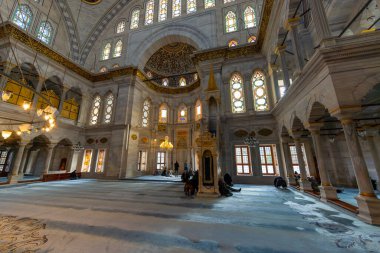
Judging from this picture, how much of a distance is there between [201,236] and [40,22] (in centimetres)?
1973

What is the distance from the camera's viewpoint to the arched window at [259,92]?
431 inches

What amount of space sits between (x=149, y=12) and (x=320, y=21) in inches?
676

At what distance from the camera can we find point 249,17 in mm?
12836

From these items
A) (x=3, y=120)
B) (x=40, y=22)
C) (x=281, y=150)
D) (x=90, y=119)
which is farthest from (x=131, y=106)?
(x=281, y=150)

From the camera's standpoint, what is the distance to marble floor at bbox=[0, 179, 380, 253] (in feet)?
8.63

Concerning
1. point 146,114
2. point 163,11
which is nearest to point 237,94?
point 146,114

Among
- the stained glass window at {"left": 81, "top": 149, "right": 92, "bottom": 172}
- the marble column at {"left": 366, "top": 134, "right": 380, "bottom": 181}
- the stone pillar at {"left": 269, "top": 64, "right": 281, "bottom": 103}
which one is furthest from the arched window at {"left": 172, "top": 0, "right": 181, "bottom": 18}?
the marble column at {"left": 366, "top": 134, "right": 380, "bottom": 181}

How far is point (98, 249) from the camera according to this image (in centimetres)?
255

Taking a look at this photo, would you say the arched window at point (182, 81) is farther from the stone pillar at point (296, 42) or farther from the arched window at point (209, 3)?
the stone pillar at point (296, 42)

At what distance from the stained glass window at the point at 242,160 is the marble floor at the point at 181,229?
5.34 metres

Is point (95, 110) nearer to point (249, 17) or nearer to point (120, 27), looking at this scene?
point (120, 27)

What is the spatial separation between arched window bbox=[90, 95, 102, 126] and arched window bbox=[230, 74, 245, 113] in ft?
42.1

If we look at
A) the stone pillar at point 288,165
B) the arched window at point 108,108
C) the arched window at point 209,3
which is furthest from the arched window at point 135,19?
the stone pillar at point 288,165

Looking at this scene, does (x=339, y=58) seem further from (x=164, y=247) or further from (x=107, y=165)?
(x=107, y=165)
